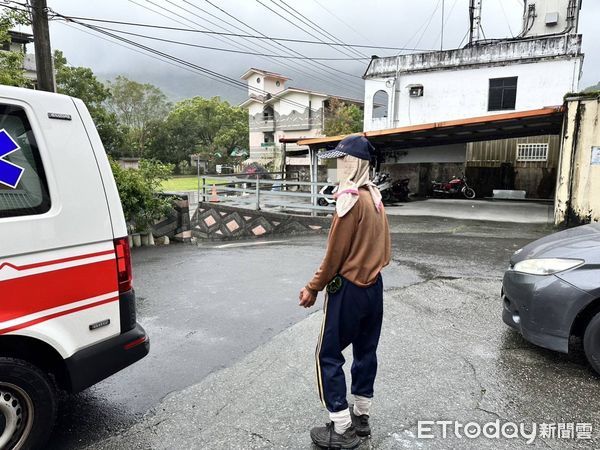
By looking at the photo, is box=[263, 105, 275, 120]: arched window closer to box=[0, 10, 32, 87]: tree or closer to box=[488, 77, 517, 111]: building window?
box=[488, 77, 517, 111]: building window

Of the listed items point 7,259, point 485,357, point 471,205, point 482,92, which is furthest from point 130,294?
point 482,92

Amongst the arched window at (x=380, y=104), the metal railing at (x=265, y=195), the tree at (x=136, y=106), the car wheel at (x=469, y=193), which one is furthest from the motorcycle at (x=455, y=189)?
the tree at (x=136, y=106)

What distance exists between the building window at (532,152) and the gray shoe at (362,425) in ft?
61.4

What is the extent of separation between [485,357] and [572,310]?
2.57ft

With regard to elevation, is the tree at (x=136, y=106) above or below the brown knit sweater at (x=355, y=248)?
above

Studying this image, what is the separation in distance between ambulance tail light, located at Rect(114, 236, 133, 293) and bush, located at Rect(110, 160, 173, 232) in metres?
6.10

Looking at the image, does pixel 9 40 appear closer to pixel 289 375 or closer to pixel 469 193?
pixel 289 375

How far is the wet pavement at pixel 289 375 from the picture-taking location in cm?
262

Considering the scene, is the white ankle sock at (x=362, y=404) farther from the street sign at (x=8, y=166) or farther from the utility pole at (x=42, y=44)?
the utility pole at (x=42, y=44)

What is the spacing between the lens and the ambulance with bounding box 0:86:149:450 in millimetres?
2119

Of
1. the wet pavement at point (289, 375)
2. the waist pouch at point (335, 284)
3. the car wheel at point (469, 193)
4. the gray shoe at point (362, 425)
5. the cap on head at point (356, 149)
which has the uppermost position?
the cap on head at point (356, 149)

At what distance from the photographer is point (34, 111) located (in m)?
2.26

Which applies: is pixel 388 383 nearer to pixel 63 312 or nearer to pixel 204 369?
pixel 204 369

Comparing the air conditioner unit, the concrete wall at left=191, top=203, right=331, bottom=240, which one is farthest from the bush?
the air conditioner unit
